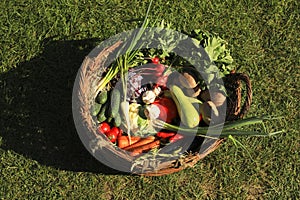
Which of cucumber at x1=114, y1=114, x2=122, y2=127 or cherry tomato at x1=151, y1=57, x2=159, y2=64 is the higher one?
cherry tomato at x1=151, y1=57, x2=159, y2=64

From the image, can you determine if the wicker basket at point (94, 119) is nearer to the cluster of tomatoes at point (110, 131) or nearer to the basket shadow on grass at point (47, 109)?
the cluster of tomatoes at point (110, 131)

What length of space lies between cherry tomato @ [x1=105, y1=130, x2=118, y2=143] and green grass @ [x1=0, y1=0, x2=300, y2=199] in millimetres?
331

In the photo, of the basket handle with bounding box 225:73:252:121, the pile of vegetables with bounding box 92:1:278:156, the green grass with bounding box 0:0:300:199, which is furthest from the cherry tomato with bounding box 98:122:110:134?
the basket handle with bounding box 225:73:252:121

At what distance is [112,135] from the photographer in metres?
2.69

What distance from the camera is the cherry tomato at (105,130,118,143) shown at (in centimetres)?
268

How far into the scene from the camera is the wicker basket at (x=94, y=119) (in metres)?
2.53

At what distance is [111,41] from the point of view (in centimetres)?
281

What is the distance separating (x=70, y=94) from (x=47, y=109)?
16cm

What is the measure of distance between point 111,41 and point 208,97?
600 millimetres

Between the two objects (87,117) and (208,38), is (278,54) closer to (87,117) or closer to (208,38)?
(208,38)

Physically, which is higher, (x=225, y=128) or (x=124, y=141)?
(x=225, y=128)

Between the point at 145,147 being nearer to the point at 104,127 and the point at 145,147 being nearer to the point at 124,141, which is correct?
the point at 124,141

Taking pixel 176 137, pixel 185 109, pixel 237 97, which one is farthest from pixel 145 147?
pixel 237 97

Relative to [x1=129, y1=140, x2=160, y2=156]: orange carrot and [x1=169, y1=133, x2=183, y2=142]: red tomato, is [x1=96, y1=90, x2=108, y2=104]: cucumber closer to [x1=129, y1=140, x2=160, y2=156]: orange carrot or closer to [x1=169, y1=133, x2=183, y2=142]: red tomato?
[x1=129, y1=140, x2=160, y2=156]: orange carrot
